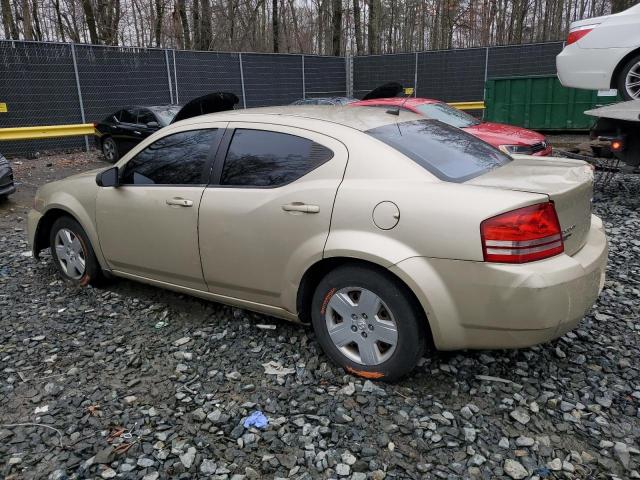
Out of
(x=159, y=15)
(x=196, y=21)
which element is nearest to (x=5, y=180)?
(x=196, y=21)

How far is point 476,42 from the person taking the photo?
114 feet

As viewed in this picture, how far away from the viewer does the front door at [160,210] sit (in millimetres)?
3629

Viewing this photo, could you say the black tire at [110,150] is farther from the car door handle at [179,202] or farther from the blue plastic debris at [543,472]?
the blue plastic debris at [543,472]

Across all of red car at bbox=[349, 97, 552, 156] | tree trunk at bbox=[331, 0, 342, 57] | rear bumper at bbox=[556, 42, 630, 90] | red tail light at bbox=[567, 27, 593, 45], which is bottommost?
red car at bbox=[349, 97, 552, 156]

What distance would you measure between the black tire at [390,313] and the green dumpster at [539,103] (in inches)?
494

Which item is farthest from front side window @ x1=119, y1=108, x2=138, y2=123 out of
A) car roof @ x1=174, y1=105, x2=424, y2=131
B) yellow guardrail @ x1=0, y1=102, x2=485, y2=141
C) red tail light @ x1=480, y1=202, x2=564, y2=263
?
red tail light @ x1=480, y1=202, x2=564, y2=263

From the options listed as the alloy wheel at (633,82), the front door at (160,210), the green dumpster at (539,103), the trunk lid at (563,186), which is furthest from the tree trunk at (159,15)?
the trunk lid at (563,186)

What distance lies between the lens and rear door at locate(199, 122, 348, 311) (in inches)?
121

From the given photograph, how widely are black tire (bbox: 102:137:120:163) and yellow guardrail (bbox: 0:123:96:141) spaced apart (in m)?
0.77

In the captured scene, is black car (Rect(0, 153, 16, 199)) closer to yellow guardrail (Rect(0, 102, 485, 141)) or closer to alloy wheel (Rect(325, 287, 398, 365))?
yellow guardrail (Rect(0, 102, 485, 141))

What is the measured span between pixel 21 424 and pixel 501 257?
105 inches

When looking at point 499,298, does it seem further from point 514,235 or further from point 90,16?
point 90,16

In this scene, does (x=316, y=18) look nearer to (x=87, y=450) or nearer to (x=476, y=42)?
(x=476, y=42)

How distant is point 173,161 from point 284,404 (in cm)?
195
